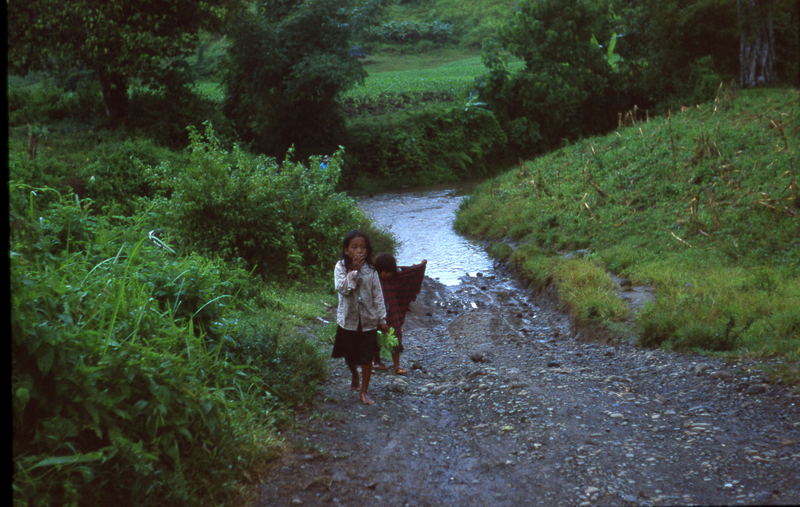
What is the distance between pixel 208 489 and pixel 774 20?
33.6 meters

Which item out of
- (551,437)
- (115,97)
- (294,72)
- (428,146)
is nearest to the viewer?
(551,437)

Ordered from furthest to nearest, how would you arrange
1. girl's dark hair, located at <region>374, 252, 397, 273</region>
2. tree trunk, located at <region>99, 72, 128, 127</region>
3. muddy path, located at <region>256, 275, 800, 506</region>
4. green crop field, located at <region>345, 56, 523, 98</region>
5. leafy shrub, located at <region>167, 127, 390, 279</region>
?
green crop field, located at <region>345, 56, 523, 98</region>
tree trunk, located at <region>99, 72, 128, 127</region>
leafy shrub, located at <region>167, 127, 390, 279</region>
girl's dark hair, located at <region>374, 252, 397, 273</region>
muddy path, located at <region>256, 275, 800, 506</region>

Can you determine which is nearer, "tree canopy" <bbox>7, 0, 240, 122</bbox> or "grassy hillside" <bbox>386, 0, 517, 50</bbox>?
"tree canopy" <bbox>7, 0, 240, 122</bbox>

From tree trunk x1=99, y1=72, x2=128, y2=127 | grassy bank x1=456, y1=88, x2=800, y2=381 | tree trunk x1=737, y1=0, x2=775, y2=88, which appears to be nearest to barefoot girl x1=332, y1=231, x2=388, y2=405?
grassy bank x1=456, y1=88, x2=800, y2=381

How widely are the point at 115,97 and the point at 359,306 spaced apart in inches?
888

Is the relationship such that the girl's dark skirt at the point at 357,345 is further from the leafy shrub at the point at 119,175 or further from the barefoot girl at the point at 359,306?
the leafy shrub at the point at 119,175

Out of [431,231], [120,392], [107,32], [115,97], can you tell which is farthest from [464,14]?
[120,392]

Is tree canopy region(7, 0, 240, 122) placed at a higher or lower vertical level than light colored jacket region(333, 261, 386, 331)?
higher

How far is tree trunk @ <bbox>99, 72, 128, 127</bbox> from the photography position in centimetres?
2697

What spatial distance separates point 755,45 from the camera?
3158 centimetres

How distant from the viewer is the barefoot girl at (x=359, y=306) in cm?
778

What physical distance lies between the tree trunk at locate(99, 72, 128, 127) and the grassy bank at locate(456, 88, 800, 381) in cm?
1199

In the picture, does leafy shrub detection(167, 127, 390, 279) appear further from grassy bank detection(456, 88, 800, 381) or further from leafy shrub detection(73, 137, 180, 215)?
grassy bank detection(456, 88, 800, 381)

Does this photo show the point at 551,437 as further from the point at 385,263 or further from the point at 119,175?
the point at 119,175
